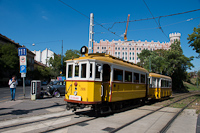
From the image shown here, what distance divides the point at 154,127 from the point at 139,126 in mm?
610

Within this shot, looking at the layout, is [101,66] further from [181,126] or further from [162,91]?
[162,91]

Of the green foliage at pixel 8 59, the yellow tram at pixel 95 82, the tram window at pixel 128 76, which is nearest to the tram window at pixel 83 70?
the yellow tram at pixel 95 82

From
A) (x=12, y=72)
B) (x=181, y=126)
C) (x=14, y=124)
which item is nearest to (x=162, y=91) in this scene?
(x=181, y=126)

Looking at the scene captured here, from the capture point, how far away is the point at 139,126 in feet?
23.4

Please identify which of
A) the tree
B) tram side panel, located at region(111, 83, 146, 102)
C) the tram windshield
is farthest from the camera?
the tree

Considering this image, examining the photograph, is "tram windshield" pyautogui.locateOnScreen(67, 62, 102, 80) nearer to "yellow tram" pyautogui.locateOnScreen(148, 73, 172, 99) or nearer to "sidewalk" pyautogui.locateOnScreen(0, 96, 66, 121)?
"sidewalk" pyautogui.locateOnScreen(0, 96, 66, 121)

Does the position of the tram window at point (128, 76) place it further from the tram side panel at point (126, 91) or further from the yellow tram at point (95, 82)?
the tram side panel at point (126, 91)

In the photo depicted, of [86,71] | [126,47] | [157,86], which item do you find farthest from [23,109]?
[126,47]

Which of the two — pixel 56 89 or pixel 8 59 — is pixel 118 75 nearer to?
pixel 56 89

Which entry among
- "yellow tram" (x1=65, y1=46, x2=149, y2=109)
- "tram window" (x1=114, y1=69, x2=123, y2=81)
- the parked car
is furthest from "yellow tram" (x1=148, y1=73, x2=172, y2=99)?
the parked car

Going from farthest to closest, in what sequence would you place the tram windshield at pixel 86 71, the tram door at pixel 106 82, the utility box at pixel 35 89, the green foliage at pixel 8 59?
the green foliage at pixel 8 59
the utility box at pixel 35 89
the tram door at pixel 106 82
the tram windshield at pixel 86 71

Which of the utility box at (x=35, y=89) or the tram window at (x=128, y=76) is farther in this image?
the utility box at (x=35, y=89)

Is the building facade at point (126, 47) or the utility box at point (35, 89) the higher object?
the building facade at point (126, 47)

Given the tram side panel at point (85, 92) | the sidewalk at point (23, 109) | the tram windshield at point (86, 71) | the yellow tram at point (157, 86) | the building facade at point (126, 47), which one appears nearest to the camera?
the tram side panel at point (85, 92)
